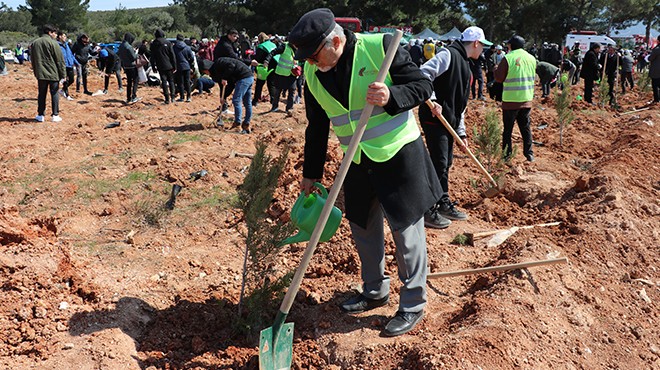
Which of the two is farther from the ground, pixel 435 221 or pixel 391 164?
pixel 391 164

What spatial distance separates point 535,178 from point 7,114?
10245 millimetres

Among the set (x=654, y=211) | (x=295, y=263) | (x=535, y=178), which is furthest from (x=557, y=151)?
(x=295, y=263)

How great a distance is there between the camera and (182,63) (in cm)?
1298

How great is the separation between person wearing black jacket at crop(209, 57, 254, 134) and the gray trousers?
634 centimetres

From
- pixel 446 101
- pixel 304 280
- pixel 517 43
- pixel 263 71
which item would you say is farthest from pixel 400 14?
pixel 304 280

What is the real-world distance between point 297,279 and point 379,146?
84cm

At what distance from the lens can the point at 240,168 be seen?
24.6 feet

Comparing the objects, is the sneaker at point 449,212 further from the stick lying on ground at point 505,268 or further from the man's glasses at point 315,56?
the man's glasses at point 315,56

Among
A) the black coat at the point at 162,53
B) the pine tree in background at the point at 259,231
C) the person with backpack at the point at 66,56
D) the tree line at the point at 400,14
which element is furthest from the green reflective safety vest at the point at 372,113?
the tree line at the point at 400,14

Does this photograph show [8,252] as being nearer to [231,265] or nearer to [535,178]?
[231,265]

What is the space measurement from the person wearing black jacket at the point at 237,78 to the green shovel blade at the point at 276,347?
670cm

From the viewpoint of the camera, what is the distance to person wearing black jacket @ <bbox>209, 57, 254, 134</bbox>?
9406 mm

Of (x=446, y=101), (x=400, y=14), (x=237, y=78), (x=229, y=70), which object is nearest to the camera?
(x=446, y=101)

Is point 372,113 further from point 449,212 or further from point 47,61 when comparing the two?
point 47,61
